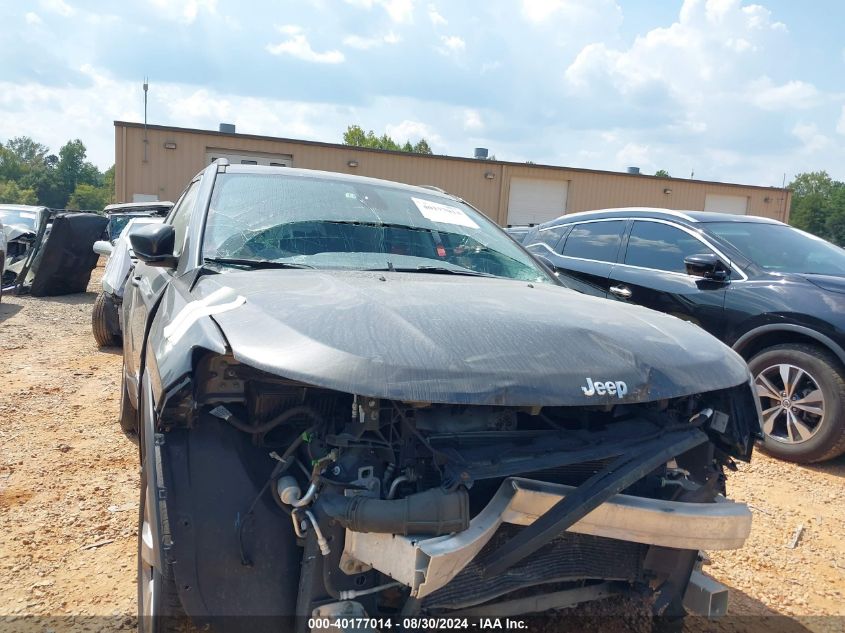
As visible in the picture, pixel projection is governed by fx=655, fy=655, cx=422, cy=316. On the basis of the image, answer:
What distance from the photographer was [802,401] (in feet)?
14.4

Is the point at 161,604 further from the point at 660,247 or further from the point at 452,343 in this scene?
the point at 660,247

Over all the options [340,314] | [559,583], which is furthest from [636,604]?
[340,314]

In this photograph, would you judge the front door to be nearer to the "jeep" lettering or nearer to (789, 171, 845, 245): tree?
the "jeep" lettering

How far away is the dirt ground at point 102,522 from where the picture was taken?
8.46 feet

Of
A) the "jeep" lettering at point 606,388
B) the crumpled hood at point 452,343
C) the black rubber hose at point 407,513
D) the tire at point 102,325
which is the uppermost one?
the crumpled hood at point 452,343

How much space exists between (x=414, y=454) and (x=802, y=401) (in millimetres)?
3610

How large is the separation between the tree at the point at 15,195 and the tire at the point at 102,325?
76824 mm

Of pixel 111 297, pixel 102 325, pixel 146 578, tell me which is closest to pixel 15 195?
pixel 102 325

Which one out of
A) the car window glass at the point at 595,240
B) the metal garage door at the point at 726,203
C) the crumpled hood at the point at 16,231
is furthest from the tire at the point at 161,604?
the metal garage door at the point at 726,203

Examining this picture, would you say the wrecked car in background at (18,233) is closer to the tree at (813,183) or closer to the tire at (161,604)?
the tire at (161,604)

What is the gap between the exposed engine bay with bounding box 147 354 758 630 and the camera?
1673 mm

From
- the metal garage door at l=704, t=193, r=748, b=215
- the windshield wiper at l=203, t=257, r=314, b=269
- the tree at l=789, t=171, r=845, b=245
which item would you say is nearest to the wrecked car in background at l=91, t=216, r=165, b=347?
the windshield wiper at l=203, t=257, r=314, b=269

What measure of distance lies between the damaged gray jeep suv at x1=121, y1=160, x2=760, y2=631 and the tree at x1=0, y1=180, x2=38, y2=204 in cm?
8249

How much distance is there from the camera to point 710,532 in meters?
1.91
